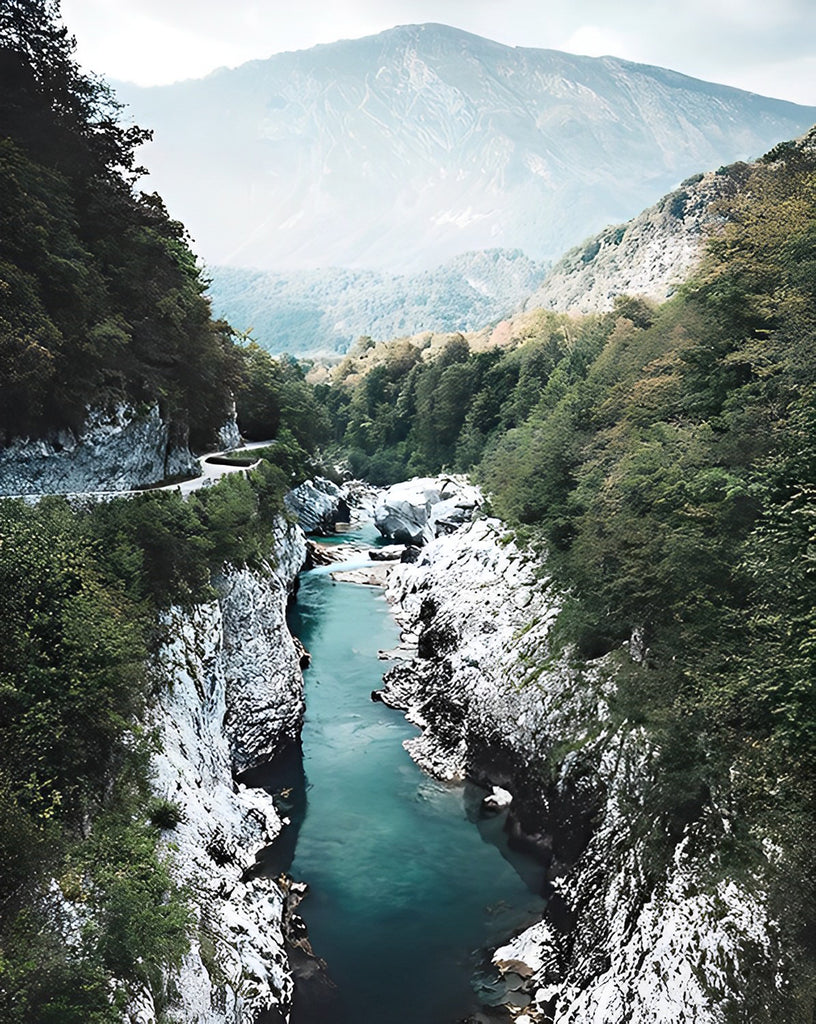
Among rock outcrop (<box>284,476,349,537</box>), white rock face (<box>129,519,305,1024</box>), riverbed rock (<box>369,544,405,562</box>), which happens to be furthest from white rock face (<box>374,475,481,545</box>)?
white rock face (<box>129,519,305,1024</box>)

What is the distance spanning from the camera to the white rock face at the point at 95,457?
17.0 meters

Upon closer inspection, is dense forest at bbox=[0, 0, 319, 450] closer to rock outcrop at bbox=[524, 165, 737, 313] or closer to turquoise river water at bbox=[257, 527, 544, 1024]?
turquoise river water at bbox=[257, 527, 544, 1024]

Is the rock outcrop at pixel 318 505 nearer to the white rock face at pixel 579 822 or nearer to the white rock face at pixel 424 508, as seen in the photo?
the white rock face at pixel 424 508

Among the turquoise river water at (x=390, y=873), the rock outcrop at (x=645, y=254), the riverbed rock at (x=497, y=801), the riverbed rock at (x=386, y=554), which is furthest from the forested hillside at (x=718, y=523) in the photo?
the rock outcrop at (x=645, y=254)

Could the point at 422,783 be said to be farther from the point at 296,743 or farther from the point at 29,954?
the point at 29,954

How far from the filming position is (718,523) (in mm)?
15219

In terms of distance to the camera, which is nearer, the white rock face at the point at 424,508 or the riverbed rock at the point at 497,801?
the riverbed rock at the point at 497,801

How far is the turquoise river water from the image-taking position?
44.2 ft

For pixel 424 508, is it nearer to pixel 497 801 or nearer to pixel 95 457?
pixel 497 801

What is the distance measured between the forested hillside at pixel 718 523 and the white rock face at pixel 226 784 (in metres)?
8.92

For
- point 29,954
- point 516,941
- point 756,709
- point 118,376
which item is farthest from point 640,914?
point 118,376

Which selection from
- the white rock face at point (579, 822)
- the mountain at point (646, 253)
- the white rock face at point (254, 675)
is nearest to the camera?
the white rock face at point (579, 822)

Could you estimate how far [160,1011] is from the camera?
30.6ft

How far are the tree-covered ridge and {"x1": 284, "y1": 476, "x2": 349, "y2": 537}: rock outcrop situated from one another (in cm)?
2332
